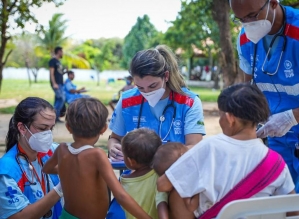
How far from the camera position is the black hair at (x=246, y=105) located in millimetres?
1886

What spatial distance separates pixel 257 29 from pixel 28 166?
63.5 inches

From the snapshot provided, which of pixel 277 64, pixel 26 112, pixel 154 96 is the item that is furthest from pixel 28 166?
pixel 277 64

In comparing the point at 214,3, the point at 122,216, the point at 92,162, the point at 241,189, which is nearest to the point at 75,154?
the point at 92,162

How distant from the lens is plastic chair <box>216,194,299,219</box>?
1664 millimetres

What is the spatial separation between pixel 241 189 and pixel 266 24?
1.18 meters

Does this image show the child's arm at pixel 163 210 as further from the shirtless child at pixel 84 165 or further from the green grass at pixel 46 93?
the green grass at pixel 46 93

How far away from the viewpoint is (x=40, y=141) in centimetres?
265

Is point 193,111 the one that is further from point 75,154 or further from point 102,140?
point 102,140

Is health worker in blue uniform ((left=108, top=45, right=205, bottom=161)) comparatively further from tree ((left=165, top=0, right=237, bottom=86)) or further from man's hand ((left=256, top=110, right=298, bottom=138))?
tree ((left=165, top=0, right=237, bottom=86))

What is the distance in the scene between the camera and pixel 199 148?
6.02 ft

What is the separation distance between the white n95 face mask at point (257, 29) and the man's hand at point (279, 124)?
0.50m

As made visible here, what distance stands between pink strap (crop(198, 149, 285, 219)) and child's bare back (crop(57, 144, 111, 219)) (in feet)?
2.19

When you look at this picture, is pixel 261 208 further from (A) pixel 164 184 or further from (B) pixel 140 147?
(B) pixel 140 147

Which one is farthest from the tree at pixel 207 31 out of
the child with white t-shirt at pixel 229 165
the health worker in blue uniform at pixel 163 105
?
the child with white t-shirt at pixel 229 165
